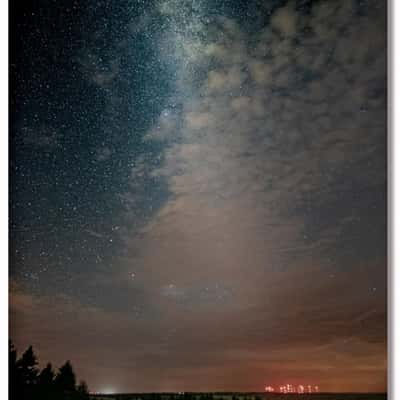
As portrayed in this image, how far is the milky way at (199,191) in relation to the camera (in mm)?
1728

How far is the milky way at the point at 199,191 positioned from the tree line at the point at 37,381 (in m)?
0.03

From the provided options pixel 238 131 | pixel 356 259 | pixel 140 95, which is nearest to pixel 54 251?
pixel 140 95

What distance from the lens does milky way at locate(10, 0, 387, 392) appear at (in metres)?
1.73

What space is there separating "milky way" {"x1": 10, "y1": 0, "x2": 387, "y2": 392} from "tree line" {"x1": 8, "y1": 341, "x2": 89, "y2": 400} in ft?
0.10

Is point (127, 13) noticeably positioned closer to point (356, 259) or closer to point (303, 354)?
point (356, 259)

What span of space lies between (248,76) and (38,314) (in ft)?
2.77

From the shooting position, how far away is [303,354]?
1.73 metres

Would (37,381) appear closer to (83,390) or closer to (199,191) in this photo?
(83,390)
